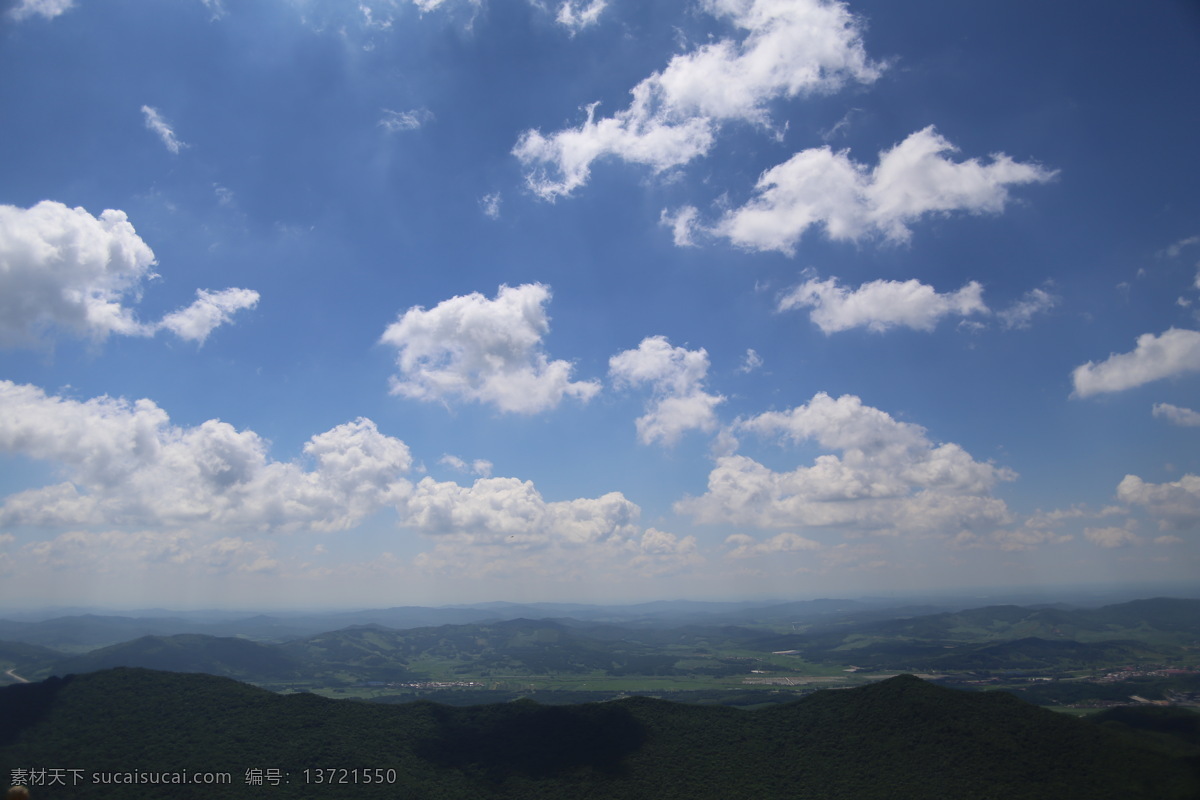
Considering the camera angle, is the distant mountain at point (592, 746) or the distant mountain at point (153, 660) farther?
the distant mountain at point (153, 660)

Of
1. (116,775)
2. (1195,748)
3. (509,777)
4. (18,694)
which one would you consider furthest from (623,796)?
→ (18,694)

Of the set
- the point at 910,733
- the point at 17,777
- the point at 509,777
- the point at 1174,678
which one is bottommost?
the point at 1174,678

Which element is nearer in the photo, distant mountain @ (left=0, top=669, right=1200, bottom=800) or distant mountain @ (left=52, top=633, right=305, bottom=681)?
distant mountain @ (left=0, top=669, right=1200, bottom=800)

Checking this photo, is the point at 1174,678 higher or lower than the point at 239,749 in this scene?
lower

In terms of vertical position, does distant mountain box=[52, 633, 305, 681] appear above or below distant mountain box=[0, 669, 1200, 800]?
below

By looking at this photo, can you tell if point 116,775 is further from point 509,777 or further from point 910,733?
point 910,733

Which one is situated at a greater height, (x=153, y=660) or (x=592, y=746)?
(x=592, y=746)

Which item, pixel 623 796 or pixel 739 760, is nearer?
pixel 623 796

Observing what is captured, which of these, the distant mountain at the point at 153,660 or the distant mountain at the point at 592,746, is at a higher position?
the distant mountain at the point at 592,746
